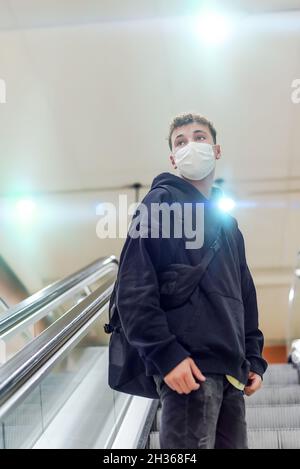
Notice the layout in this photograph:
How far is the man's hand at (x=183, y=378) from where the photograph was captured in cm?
132

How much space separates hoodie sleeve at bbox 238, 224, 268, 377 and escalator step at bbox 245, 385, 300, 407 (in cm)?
174

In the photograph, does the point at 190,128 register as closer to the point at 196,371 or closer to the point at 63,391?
the point at 196,371

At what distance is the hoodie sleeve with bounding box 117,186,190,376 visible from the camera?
1.33m

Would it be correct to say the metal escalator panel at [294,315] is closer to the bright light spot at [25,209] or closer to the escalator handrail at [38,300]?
the escalator handrail at [38,300]

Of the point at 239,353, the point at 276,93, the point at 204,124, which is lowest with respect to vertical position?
the point at 239,353

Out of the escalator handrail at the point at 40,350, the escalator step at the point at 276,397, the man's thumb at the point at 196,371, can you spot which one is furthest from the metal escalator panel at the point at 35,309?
the escalator step at the point at 276,397

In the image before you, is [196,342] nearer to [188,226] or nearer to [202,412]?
[202,412]

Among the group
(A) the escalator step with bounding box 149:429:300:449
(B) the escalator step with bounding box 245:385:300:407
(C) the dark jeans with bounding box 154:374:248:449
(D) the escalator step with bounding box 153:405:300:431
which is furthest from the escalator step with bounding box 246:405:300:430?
(C) the dark jeans with bounding box 154:374:248:449

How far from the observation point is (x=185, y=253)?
1498 millimetres

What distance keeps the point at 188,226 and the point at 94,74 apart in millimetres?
4047

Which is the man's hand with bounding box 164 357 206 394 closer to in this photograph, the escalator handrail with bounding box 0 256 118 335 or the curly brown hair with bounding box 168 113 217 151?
the curly brown hair with bounding box 168 113 217 151

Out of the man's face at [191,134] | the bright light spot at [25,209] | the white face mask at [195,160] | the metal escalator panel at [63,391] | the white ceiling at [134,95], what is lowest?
the metal escalator panel at [63,391]

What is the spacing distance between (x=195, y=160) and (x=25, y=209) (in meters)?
5.25
